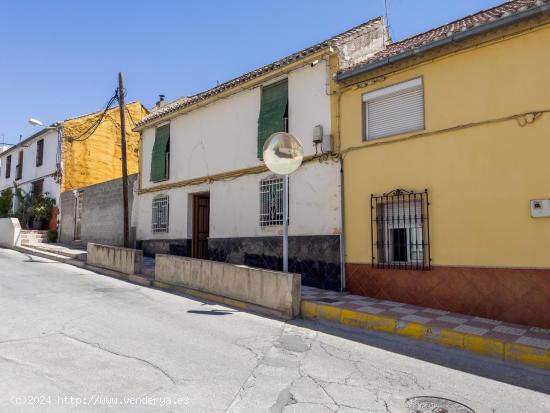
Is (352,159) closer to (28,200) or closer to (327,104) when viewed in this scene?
(327,104)

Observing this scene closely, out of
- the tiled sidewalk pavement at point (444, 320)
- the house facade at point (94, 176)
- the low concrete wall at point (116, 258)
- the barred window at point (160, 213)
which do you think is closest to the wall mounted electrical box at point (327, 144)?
the tiled sidewalk pavement at point (444, 320)

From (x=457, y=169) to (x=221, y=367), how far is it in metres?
5.27

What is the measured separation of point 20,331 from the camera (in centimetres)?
558

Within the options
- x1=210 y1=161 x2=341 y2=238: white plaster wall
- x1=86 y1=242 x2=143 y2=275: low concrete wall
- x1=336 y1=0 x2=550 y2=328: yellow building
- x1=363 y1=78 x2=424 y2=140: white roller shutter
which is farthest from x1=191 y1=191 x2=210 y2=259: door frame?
x1=363 y1=78 x2=424 y2=140: white roller shutter

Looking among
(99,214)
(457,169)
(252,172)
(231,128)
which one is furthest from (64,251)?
(457,169)

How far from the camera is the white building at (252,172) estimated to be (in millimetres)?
9352

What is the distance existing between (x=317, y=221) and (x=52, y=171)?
15733 mm

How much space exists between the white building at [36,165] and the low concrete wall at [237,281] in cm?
1261

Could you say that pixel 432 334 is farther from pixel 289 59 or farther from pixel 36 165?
pixel 36 165

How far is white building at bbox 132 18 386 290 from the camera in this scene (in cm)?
935

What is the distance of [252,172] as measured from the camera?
1098cm

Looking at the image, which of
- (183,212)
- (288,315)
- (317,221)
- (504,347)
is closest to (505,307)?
(504,347)

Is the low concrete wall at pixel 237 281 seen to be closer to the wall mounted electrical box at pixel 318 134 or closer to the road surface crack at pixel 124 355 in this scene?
the road surface crack at pixel 124 355

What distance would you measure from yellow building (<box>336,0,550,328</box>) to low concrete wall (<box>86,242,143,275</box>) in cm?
548
